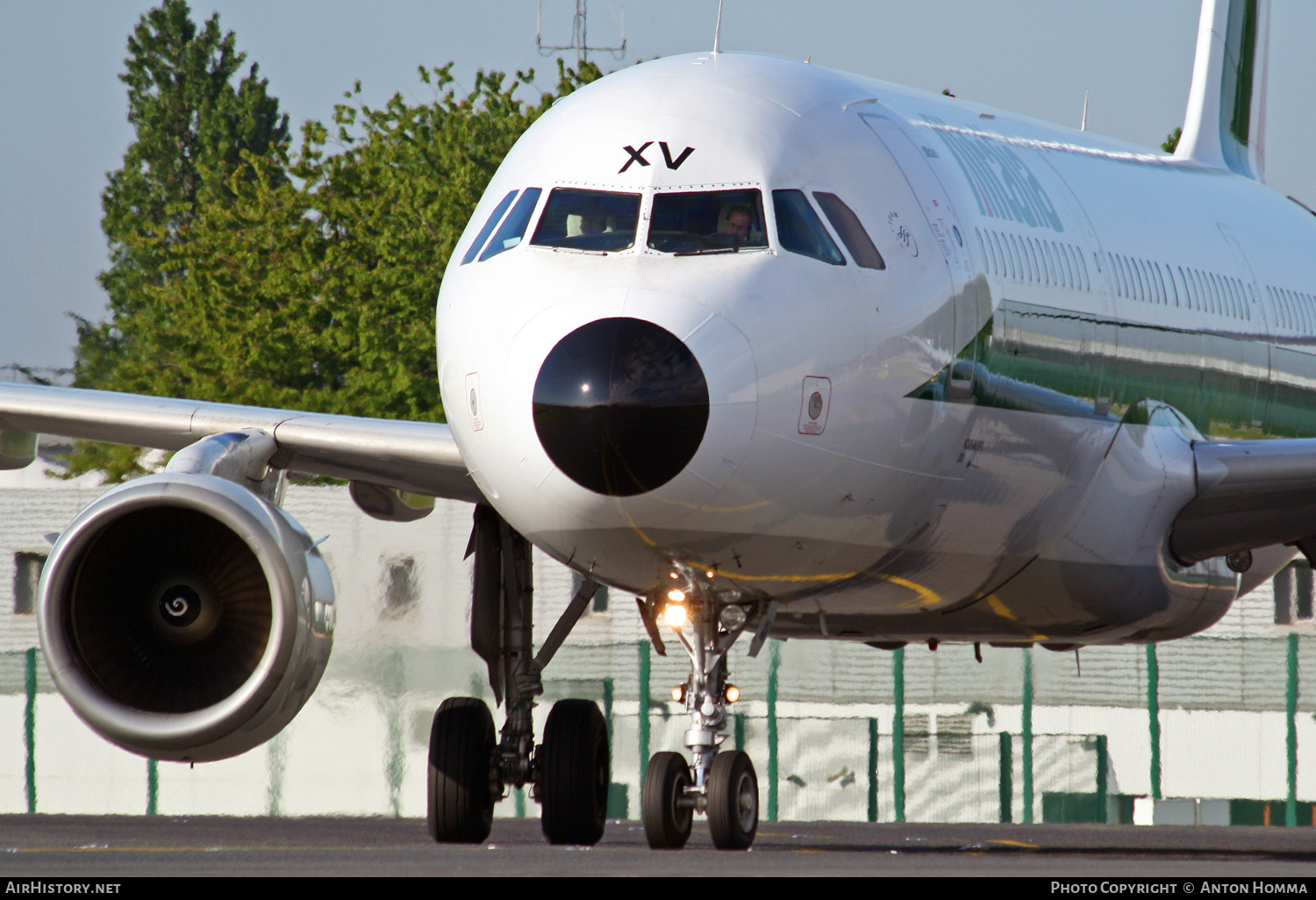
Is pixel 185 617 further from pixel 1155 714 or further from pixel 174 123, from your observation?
pixel 174 123

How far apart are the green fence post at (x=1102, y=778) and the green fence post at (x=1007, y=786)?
862 millimetres

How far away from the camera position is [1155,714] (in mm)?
23281

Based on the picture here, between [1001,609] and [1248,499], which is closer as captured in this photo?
[1248,499]

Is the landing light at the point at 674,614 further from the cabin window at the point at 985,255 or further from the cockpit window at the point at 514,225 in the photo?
the cabin window at the point at 985,255

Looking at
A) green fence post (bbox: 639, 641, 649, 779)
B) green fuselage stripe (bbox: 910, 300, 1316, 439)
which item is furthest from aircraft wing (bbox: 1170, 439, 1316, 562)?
green fence post (bbox: 639, 641, 649, 779)

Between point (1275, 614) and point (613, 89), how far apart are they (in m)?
15.8

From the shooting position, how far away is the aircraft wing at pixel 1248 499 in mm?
13391

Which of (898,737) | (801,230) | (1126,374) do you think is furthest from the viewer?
(898,737)

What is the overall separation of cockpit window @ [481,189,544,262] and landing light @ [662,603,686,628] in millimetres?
2058

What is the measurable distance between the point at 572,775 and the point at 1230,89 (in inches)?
426

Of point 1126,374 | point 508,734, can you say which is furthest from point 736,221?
point 508,734

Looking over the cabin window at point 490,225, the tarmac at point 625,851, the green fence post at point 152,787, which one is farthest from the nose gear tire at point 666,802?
the green fence post at point 152,787

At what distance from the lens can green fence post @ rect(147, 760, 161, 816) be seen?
Answer: 2428 cm
